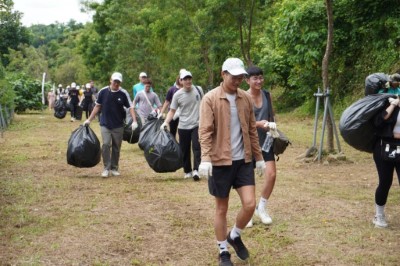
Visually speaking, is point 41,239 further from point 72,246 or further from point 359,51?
point 359,51

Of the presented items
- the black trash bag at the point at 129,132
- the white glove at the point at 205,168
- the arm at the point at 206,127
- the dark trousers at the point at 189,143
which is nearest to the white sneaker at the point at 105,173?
the dark trousers at the point at 189,143

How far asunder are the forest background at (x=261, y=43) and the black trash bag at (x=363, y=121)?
263 inches

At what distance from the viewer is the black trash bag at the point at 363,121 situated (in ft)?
19.6

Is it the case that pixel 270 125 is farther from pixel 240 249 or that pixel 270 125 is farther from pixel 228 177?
pixel 240 249

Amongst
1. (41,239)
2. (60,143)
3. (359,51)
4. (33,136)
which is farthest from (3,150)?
(359,51)

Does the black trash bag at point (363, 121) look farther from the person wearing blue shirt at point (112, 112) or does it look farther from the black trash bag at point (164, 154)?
the person wearing blue shirt at point (112, 112)

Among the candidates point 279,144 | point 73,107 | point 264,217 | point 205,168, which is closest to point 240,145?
point 205,168

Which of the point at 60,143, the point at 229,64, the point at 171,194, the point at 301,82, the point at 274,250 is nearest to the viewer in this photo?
the point at 229,64

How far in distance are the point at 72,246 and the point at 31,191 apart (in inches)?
126

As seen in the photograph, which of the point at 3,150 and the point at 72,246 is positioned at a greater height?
the point at 72,246

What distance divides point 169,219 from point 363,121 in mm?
2466

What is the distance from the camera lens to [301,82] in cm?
2070

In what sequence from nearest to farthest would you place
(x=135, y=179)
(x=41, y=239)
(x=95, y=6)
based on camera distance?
(x=41, y=239), (x=135, y=179), (x=95, y=6)

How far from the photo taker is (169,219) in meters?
6.99
